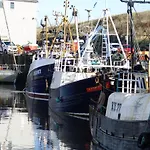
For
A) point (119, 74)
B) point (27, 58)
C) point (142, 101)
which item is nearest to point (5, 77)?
point (27, 58)

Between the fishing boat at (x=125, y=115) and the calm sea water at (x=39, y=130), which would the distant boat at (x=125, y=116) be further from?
the calm sea water at (x=39, y=130)

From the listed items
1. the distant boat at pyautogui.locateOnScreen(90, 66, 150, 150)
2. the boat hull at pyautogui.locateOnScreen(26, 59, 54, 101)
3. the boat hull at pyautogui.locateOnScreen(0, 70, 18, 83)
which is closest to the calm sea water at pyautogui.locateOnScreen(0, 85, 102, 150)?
the distant boat at pyautogui.locateOnScreen(90, 66, 150, 150)

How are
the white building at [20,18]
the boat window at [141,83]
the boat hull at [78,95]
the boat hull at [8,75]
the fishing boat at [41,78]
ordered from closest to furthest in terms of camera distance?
the boat window at [141,83], the boat hull at [78,95], the fishing boat at [41,78], the boat hull at [8,75], the white building at [20,18]

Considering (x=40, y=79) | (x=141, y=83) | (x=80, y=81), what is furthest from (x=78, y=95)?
(x=40, y=79)

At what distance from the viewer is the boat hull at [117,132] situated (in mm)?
22250

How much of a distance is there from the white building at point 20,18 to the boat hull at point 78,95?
51.4 metres

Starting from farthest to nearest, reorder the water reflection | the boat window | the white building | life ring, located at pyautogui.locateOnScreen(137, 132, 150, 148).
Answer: the white building
the water reflection
the boat window
life ring, located at pyautogui.locateOnScreen(137, 132, 150, 148)

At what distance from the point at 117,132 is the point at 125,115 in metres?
0.81

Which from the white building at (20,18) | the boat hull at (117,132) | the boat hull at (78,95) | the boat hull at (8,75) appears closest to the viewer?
the boat hull at (117,132)

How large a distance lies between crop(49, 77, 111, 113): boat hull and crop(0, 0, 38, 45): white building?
2024 inches

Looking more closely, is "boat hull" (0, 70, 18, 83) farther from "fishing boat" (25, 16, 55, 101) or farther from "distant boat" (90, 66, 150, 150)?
"distant boat" (90, 66, 150, 150)

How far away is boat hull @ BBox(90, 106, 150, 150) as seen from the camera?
73.0ft

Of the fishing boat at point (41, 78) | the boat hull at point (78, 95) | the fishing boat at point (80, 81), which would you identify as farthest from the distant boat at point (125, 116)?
the fishing boat at point (41, 78)

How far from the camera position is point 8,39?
90.4m
